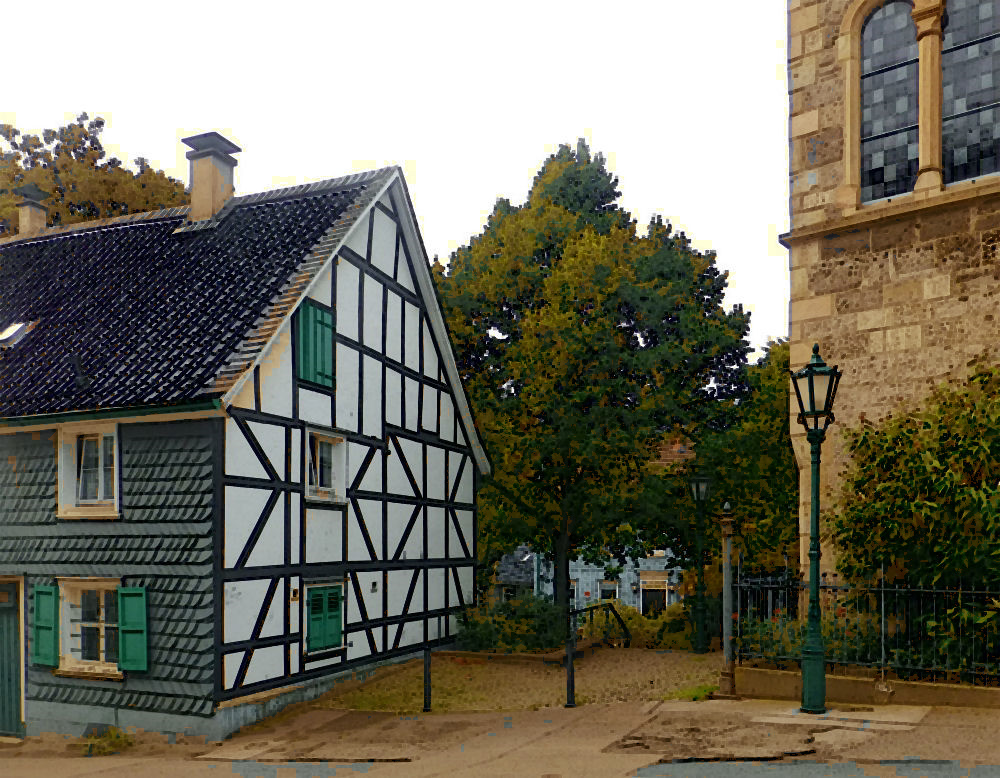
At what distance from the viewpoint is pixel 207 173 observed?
1969cm

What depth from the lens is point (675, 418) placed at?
77.3ft

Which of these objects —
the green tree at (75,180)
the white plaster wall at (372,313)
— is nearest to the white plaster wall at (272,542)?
the white plaster wall at (372,313)

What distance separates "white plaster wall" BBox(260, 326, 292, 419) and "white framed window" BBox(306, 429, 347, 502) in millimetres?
953

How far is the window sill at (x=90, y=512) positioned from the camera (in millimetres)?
14695

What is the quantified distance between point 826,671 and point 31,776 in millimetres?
9859

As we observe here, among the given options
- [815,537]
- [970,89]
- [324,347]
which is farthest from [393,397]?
[970,89]

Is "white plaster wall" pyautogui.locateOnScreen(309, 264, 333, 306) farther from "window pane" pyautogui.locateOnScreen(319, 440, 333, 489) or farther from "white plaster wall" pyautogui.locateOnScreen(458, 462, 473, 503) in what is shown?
"white plaster wall" pyautogui.locateOnScreen(458, 462, 473, 503)

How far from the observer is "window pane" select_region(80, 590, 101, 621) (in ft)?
49.6

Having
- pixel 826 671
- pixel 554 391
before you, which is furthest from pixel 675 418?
pixel 826 671

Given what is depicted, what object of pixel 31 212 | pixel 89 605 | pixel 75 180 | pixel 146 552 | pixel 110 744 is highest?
pixel 75 180

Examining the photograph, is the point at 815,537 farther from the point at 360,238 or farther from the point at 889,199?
the point at 360,238

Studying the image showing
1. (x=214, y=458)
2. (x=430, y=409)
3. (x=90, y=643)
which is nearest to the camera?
(x=214, y=458)

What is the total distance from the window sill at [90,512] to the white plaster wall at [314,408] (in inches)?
118

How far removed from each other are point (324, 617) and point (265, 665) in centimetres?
176
